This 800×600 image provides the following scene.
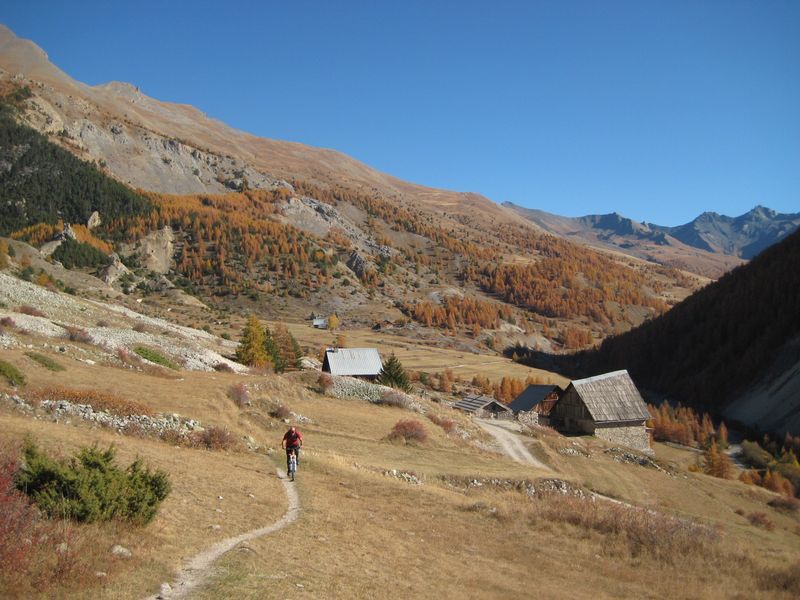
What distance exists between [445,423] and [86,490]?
3699 cm

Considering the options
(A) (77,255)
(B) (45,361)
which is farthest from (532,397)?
(A) (77,255)

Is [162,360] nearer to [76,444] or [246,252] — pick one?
[76,444]

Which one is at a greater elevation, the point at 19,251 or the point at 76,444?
the point at 19,251

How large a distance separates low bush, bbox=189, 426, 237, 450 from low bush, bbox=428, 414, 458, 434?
23.5m

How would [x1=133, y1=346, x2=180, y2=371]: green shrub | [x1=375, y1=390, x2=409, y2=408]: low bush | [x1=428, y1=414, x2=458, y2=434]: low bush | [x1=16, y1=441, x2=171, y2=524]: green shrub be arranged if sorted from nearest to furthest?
[x1=16, y1=441, x2=171, y2=524]: green shrub < [x1=133, y1=346, x2=180, y2=371]: green shrub < [x1=428, y1=414, x2=458, y2=434]: low bush < [x1=375, y1=390, x2=409, y2=408]: low bush

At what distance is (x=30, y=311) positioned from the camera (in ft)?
141

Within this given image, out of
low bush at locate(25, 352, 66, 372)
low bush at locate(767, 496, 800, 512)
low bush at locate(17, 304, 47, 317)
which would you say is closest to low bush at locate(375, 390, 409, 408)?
low bush at locate(25, 352, 66, 372)

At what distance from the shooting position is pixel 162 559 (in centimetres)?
1120

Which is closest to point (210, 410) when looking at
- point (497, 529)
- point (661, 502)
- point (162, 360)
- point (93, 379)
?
point (93, 379)

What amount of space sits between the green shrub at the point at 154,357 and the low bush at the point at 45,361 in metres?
11.4

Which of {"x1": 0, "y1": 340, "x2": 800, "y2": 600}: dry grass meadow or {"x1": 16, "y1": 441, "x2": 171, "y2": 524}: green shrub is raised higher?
{"x1": 16, "y1": 441, "x2": 171, "y2": 524}: green shrub

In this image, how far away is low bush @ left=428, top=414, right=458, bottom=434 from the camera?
45.4 meters

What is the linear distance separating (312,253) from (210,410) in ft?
566

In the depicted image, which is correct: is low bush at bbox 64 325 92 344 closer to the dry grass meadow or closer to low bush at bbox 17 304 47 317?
low bush at bbox 17 304 47 317
